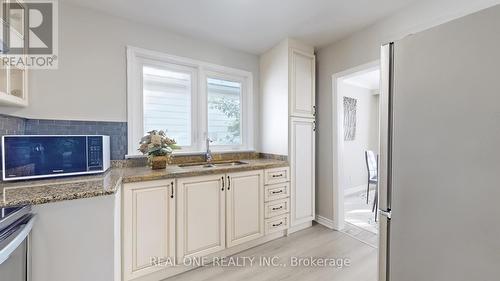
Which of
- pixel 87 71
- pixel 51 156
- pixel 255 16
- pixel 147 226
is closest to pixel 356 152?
pixel 255 16

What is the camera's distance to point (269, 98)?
2.91 m

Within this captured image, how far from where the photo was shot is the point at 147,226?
167 cm

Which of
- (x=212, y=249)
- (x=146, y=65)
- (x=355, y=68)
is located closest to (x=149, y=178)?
(x=212, y=249)

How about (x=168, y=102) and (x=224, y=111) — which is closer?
(x=168, y=102)

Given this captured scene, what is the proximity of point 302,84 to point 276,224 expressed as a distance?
69.7 inches

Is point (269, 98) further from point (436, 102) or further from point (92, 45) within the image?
point (436, 102)

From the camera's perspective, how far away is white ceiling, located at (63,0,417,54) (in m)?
1.92

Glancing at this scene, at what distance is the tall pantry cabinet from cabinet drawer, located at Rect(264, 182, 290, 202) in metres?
0.10

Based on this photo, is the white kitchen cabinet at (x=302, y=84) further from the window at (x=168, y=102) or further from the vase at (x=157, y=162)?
the vase at (x=157, y=162)

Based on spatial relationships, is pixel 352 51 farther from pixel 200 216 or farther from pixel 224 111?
pixel 200 216

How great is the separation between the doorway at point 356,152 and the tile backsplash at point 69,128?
2.50 meters

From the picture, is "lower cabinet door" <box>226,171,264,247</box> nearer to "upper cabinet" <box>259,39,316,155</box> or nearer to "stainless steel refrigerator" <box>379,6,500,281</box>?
"upper cabinet" <box>259,39,316,155</box>

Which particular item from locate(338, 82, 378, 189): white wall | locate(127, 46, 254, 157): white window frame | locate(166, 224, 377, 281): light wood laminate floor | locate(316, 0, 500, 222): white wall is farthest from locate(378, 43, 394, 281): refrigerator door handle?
locate(338, 82, 378, 189): white wall

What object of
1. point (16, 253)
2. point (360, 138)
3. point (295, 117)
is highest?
point (295, 117)
